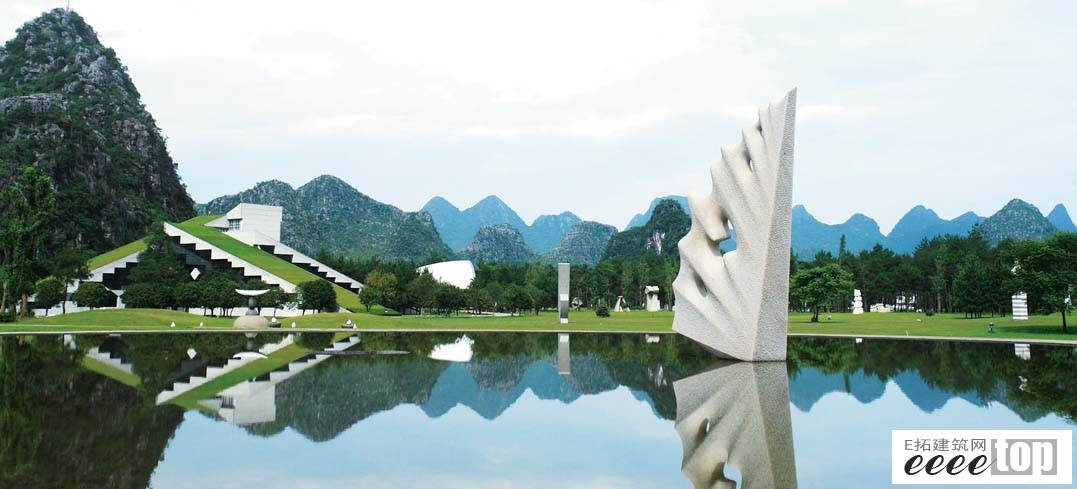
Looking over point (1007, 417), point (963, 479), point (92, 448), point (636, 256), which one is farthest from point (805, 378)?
point (636, 256)

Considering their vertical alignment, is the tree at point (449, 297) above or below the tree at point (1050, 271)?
below

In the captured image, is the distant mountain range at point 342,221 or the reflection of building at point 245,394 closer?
the reflection of building at point 245,394

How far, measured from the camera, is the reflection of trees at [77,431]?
8039 millimetres

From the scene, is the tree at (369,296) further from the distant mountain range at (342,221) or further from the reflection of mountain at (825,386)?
the distant mountain range at (342,221)

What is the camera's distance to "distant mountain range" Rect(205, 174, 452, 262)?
128875mm

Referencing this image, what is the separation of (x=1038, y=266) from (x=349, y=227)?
392 ft

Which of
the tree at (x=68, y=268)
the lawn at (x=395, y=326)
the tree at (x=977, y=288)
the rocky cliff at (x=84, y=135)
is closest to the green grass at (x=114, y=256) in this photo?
the tree at (x=68, y=268)

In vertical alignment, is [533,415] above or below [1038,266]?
below

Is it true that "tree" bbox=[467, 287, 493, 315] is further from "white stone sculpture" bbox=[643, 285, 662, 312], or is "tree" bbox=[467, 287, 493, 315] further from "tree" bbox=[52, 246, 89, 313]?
"tree" bbox=[52, 246, 89, 313]

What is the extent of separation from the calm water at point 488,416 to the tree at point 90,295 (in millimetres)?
28631

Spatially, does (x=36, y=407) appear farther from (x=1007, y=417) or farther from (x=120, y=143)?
(x=120, y=143)

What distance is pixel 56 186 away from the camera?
80.1m

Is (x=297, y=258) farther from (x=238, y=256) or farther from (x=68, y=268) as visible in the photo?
(x=68, y=268)

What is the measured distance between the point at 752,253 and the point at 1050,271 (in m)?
21.4
